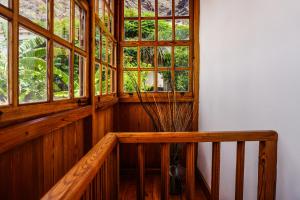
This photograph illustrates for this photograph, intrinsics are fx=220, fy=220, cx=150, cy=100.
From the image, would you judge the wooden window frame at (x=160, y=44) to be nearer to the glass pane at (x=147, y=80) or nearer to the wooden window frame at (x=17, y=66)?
the glass pane at (x=147, y=80)

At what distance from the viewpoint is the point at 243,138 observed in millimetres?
1185

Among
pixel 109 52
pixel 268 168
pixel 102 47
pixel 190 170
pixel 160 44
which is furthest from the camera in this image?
pixel 160 44

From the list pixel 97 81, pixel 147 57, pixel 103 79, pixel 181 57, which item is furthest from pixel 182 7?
pixel 97 81

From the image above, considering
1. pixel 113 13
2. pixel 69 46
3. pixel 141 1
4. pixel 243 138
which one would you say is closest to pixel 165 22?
pixel 141 1

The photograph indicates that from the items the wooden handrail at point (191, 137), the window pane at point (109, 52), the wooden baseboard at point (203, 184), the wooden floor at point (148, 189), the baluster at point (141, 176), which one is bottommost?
the wooden floor at point (148, 189)

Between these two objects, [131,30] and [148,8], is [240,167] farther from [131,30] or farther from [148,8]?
[148,8]

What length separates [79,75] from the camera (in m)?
1.58

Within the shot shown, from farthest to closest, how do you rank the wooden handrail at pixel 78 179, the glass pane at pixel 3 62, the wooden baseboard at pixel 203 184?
the wooden baseboard at pixel 203 184 < the glass pane at pixel 3 62 < the wooden handrail at pixel 78 179

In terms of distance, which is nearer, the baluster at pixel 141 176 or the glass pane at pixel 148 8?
the baluster at pixel 141 176

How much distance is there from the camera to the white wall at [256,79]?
1016mm

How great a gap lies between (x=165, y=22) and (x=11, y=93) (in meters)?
2.50

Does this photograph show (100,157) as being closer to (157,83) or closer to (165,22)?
(157,83)

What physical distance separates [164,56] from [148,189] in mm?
1711

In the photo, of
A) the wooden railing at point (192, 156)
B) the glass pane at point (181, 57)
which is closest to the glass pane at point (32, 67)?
the wooden railing at point (192, 156)
